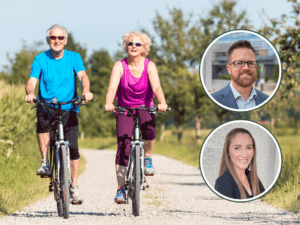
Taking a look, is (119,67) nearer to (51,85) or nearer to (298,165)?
(51,85)

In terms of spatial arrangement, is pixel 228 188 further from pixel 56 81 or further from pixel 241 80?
pixel 56 81

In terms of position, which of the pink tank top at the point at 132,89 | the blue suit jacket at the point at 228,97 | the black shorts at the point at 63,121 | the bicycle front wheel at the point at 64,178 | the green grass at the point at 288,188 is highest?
the pink tank top at the point at 132,89

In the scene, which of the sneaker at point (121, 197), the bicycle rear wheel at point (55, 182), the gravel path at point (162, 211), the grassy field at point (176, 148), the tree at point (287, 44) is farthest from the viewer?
the grassy field at point (176, 148)

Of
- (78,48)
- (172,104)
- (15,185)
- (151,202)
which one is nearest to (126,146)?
(151,202)

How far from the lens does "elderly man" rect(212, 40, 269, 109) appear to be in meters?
3.68

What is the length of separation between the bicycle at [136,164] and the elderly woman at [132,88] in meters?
0.12

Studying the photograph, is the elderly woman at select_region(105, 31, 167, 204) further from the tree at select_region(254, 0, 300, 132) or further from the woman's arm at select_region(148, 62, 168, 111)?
the tree at select_region(254, 0, 300, 132)

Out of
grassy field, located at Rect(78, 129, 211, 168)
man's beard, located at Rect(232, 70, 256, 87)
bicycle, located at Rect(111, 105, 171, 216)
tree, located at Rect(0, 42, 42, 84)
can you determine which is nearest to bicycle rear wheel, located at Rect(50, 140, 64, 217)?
bicycle, located at Rect(111, 105, 171, 216)

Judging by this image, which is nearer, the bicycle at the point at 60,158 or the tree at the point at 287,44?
the bicycle at the point at 60,158

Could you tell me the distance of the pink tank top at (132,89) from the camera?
5355mm

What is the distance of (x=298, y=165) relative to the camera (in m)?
8.22

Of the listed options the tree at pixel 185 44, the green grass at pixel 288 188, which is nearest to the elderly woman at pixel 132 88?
the green grass at pixel 288 188

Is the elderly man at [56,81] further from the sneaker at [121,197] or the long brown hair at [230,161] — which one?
the long brown hair at [230,161]

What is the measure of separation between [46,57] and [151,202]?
3293 mm
